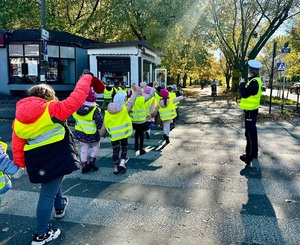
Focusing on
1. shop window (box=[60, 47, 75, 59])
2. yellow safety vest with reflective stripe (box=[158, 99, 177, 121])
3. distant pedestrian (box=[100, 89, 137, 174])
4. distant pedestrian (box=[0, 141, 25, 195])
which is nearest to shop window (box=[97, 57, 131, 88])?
shop window (box=[60, 47, 75, 59])

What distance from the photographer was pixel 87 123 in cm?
555

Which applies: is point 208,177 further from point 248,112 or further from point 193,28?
point 193,28

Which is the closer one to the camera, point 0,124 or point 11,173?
point 11,173

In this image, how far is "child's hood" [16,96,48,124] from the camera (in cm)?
284

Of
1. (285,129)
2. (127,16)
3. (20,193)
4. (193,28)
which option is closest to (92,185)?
(20,193)

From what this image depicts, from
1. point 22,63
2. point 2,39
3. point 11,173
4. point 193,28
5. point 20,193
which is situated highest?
point 193,28

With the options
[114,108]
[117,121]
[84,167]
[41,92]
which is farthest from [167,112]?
[41,92]

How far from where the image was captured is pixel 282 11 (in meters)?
18.1

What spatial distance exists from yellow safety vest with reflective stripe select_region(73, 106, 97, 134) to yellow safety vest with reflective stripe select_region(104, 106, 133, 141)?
10.3 inches

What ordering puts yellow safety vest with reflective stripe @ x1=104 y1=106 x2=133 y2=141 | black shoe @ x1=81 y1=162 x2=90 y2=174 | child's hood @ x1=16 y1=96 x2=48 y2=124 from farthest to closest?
black shoe @ x1=81 y1=162 x2=90 y2=174
yellow safety vest with reflective stripe @ x1=104 y1=106 x2=133 y2=141
child's hood @ x1=16 y1=96 x2=48 y2=124

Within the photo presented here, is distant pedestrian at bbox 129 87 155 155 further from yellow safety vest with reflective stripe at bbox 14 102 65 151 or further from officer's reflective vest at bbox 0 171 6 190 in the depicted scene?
officer's reflective vest at bbox 0 171 6 190

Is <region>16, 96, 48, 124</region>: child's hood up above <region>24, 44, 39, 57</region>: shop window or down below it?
below

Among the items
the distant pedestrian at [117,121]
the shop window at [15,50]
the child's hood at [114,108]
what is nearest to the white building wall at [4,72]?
the shop window at [15,50]

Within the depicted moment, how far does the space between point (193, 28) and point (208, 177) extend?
2105 centimetres
